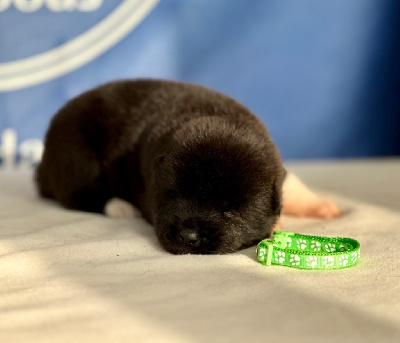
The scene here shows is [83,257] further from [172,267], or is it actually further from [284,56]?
[284,56]

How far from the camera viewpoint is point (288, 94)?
4.95m

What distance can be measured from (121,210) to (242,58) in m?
2.49

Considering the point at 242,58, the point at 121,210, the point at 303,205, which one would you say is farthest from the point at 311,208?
the point at 242,58

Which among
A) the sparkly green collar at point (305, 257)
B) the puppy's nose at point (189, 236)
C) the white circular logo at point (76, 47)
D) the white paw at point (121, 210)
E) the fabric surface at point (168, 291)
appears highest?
the white circular logo at point (76, 47)

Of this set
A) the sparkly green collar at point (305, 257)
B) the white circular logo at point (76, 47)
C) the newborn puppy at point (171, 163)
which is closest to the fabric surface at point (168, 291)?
the sparkly green collar at point (305, 257)

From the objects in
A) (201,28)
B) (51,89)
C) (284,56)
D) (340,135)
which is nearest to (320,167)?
(340,135)

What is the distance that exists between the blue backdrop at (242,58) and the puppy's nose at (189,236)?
9.70 feet

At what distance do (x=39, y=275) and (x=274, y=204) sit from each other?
0.98 m

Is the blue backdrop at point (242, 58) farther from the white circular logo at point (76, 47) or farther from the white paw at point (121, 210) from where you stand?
the white paw at point (121, 210)

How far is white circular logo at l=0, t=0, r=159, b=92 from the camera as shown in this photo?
4605 millimetres

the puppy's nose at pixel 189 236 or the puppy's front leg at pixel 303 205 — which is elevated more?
the puppy's front leg at pixel 303 205

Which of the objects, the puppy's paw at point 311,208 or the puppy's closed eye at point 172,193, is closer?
the puppy's closed eye at point 172,193

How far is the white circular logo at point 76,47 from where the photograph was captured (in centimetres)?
461

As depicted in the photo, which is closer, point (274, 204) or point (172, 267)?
point (172, 267)
